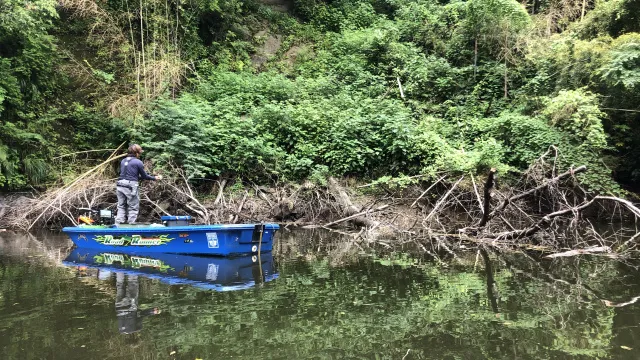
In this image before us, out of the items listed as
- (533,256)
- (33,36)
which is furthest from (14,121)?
(533,256)

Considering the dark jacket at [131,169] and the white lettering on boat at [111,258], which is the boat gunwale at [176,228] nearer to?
the white lettering on boat at [111,258]

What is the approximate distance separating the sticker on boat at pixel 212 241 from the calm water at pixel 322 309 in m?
0.36

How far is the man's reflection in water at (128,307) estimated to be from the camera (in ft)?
13.7

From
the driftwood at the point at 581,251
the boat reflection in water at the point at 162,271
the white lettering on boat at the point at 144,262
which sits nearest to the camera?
the boat reflection in water at the point at 162,271

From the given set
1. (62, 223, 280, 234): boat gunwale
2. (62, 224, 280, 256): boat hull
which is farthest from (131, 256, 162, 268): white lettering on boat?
(62, 223, 280, 234): boat gunwale

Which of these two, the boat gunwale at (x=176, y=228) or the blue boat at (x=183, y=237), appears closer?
the boat gunwale at (x=176, y=228)

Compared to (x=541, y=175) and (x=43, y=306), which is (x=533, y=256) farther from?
(x=43, y=306)

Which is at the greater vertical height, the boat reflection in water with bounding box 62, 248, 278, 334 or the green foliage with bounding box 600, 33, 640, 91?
the green foliage with bounding box 600, 33, 640, 91

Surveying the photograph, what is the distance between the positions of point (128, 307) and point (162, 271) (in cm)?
181

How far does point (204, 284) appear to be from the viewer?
18.6ft

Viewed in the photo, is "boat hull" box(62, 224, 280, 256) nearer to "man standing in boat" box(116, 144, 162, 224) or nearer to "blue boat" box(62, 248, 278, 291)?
"blue boat" box(62, 248, 278, 291)

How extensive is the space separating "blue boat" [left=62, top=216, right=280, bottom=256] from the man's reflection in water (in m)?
1.44

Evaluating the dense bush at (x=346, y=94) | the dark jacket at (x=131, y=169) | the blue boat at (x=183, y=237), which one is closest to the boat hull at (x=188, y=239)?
the blue boat at (x=183, y=237)

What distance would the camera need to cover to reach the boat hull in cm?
722
